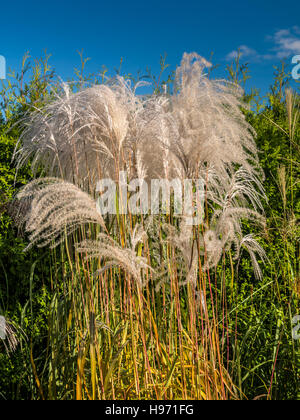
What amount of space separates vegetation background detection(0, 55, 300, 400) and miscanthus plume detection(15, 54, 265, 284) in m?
0.29

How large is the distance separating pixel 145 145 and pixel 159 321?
1.01 meters

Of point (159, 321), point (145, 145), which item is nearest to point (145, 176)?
point (145, 145)

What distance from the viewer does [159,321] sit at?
219cm

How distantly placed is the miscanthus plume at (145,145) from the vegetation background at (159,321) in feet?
0.95

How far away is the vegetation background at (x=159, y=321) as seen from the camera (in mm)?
2088

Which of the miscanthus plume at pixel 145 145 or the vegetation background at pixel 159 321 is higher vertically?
the miscanthus plume at pixel 145 145

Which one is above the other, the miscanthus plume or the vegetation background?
the miscanthus plume

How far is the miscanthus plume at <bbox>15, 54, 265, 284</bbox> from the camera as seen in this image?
1683mm

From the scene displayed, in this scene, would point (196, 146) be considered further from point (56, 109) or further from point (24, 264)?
point (24, 264)

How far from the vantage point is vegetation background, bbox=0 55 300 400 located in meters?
2.09

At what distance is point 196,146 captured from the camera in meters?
1.66

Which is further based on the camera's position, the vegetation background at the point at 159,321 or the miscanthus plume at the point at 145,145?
the vegetation background at the point at 159,321

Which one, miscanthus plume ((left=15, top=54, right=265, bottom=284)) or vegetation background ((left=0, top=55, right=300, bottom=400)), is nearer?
miscanthus plume ((left=15, top=54, right=265, bottom=284))
